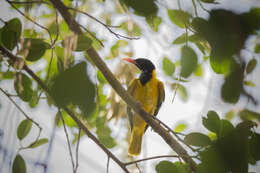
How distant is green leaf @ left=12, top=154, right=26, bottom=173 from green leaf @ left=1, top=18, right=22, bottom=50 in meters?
0.50

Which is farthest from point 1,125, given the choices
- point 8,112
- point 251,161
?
point 251,161

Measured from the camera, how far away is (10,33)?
Result: 937 mm

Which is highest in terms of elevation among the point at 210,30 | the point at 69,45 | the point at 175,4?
the point at 175,4

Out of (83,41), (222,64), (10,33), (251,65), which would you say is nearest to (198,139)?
(251,65)

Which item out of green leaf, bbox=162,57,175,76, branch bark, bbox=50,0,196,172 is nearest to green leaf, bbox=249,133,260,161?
branch bark, bbox=50,0,196,172

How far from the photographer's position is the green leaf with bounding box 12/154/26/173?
1.05 meters

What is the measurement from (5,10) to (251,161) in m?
1.28

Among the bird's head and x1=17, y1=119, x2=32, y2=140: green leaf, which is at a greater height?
the bird's head

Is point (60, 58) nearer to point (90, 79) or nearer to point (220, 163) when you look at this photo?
point (90, 79)

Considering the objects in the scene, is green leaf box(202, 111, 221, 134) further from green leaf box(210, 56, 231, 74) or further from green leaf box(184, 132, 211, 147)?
green leaf box(210, 56, 231, 74)

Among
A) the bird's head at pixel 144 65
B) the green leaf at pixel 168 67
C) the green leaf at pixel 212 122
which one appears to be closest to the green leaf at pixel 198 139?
the green leaf at pixel 212 122

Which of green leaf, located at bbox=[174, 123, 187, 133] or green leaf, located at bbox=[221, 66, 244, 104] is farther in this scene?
green leaf, located at bbox=[174, 123, 187, 133]

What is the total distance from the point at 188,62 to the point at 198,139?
0.43 m

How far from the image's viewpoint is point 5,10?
1.08 m
